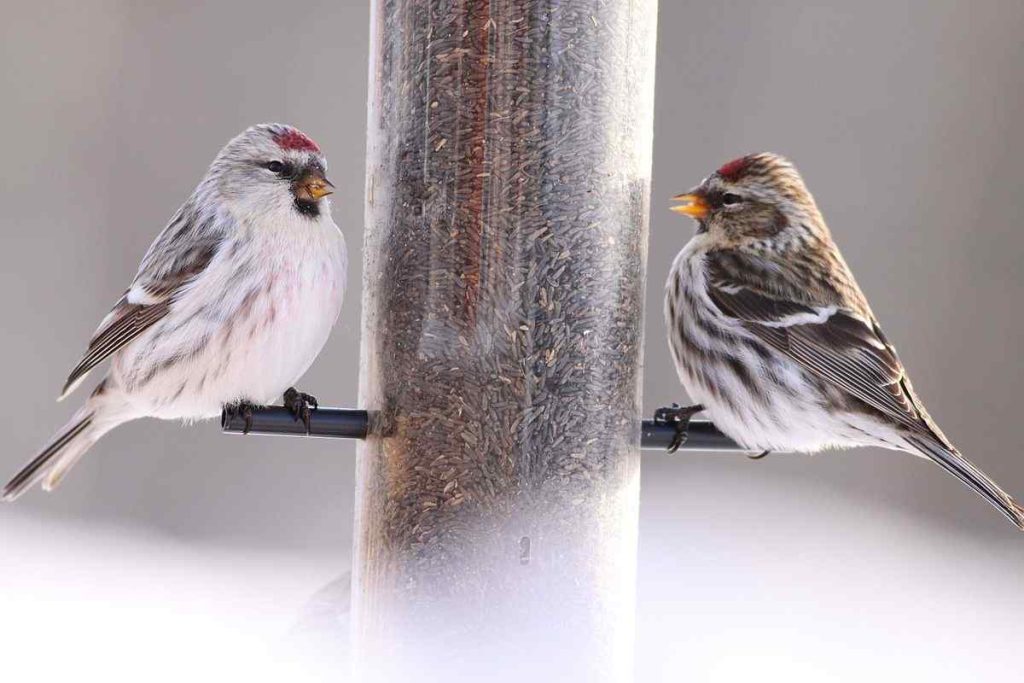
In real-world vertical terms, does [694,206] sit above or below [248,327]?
above

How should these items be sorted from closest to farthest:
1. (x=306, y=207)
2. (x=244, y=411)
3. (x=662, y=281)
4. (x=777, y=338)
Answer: (x=244, y=411) → (x=306, y=207) → (x=777, y=338) → (x=662, y=281)

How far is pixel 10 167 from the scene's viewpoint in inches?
253

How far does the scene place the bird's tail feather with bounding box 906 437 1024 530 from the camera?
3064 millimetres

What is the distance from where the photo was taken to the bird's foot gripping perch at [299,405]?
2.88 metres

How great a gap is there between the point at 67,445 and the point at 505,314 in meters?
1.17

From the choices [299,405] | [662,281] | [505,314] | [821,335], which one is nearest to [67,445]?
[299,405]

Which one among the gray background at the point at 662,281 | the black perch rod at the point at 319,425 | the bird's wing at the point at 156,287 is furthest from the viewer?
the gray background at the point at 662,281

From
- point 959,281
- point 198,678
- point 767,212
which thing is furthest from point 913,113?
point 198,678

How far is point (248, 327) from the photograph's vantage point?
9.98ft

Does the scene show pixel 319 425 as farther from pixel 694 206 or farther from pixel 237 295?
pixel 694 206

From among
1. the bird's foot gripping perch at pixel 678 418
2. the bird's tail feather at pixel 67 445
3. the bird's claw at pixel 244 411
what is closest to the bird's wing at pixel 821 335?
the bird's foot gripping perch at pixel 678 418

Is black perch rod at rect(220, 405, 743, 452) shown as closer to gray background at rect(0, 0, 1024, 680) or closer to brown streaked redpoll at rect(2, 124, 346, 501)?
brown streaked redpoll at rect(2, 124, 346, 501)

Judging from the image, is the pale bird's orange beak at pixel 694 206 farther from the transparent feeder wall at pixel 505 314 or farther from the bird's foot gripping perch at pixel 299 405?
the bird's foot gripping perch at pixel 299 405

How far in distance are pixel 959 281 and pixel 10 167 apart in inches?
150
